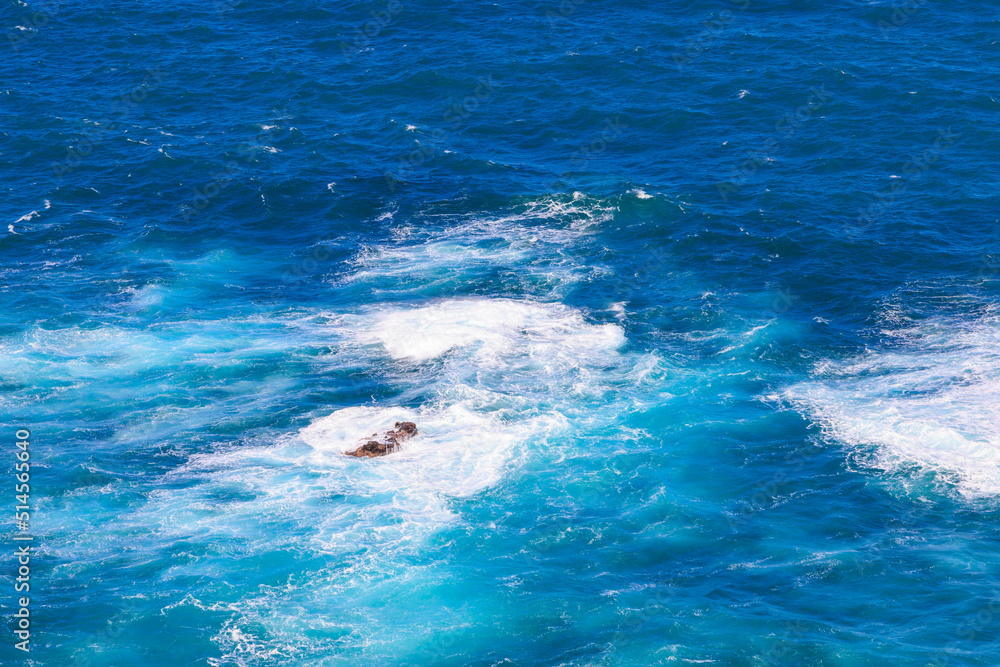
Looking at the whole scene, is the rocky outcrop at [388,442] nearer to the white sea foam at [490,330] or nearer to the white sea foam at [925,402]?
the white sea foam at [490,330]

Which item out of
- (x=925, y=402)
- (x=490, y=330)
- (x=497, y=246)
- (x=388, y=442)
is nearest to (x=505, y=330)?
(x=490, y=330)

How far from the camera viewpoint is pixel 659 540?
85.1 m

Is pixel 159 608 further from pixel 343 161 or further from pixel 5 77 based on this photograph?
pixel 5 77

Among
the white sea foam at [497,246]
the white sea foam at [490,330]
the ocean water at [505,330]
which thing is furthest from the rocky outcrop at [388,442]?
the white sea foam at [497,246]

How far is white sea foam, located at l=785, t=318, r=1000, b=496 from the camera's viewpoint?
300ft

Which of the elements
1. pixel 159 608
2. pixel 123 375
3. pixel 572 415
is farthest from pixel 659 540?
pixel 123 375

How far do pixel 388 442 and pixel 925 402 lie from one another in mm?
48310

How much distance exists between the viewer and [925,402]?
97.9 metres

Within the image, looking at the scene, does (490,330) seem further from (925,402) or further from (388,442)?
(925,402)

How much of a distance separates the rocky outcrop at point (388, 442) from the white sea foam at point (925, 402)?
35.4m

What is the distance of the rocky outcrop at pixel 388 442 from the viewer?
92688 millimetres

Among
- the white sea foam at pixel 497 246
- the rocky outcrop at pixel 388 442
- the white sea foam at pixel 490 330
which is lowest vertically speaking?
the rocky outcrop at pixel 388 442

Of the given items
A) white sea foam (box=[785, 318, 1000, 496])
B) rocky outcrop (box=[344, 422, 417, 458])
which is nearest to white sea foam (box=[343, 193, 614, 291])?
rocky outcrop (box=[344, 422, 417, 458])

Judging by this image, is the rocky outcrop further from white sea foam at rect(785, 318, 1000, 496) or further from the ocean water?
white sea foam at rect(785, 318, 1000, 496)
